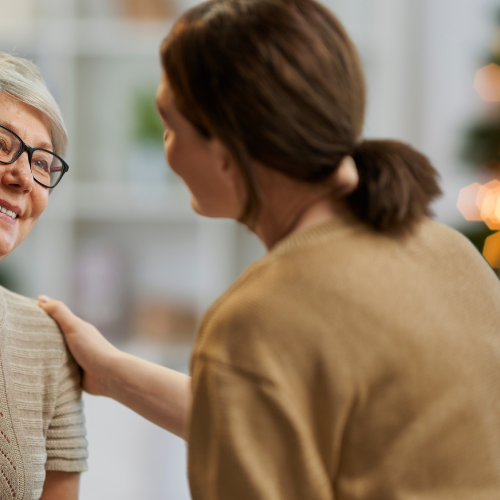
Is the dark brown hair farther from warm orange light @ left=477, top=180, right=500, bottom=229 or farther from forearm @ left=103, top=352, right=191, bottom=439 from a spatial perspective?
warm orange light @ left=477, top=180, right=500, bottom=229

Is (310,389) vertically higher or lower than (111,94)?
lower

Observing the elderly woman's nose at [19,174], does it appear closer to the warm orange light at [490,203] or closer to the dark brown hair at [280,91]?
the dark brown hair at [280,91]

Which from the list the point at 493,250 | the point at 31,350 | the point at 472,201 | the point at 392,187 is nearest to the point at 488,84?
the point at 472,201

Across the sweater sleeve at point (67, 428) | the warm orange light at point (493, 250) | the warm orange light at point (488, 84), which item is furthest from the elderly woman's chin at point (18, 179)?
the warm orange light at point (488, 84)

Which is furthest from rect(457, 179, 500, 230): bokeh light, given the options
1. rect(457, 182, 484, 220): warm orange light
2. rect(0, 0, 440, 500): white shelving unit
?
rect(0, 0, 440, 500): white shelving unit

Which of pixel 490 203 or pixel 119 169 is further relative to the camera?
pixel 119 169

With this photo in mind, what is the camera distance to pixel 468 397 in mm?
631

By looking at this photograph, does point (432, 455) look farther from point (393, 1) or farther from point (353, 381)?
point (393, 1)

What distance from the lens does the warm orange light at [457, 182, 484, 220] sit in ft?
7.00

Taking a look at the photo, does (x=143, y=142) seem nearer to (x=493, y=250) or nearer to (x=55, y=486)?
(x=493, y=250)

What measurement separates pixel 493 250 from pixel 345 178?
5.06 ft

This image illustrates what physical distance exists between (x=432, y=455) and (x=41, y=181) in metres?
0.76

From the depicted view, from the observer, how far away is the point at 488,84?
2.15 meters

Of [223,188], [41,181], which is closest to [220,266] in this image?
[41,181]
